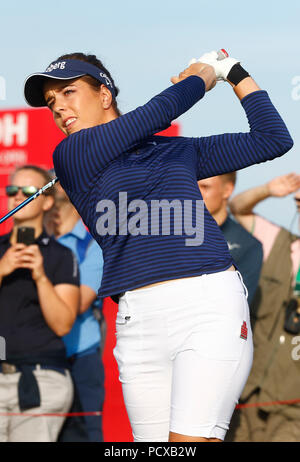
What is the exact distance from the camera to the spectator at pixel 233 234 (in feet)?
16.4

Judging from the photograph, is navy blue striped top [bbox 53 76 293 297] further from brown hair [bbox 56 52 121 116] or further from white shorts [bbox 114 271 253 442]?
brown hair [bbox 56 52 121 116]

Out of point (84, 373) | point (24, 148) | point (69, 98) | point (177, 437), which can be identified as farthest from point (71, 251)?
point (24, 148)

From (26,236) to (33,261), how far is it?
0.56 feet

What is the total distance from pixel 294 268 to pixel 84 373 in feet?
4.96

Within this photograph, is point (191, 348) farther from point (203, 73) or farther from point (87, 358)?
point (87, 358)

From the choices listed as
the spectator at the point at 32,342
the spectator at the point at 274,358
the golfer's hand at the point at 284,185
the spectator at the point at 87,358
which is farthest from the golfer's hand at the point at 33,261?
the golfer's hand at the point at 284,185

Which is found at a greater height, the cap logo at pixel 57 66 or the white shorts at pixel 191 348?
the cap logo at pixel 57 66

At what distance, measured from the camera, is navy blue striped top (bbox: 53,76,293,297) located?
250 cm

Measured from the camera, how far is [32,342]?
15.1 ft

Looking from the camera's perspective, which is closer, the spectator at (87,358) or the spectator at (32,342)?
the spectator at (32,342)

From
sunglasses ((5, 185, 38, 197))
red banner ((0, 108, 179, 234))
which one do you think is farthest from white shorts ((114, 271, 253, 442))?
red banner ((0, 108, 179, 234))

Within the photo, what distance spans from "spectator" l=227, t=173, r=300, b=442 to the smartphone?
1517 millimetres

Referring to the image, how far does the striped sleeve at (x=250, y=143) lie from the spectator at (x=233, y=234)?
2.19 metres

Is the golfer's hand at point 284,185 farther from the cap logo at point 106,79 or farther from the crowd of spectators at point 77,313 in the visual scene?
the cap logo at point 106,79
